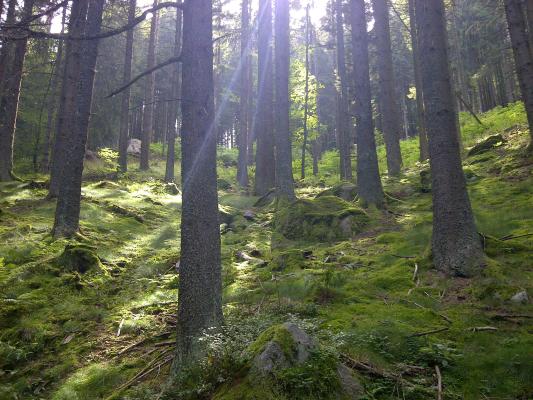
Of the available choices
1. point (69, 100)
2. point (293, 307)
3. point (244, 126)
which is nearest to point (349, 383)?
point (293, 307)

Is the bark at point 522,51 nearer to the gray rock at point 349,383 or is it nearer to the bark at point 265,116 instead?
the gray rock at point 349,383

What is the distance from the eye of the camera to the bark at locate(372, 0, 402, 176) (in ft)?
52.5

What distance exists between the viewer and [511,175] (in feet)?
33.4

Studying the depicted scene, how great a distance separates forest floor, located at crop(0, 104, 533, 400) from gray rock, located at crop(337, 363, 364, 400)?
80 mm

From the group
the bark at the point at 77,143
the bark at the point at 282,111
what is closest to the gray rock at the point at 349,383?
the bark at the point at 77,143

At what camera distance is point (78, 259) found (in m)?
7.71

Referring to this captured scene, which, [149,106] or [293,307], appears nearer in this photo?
[293,307]

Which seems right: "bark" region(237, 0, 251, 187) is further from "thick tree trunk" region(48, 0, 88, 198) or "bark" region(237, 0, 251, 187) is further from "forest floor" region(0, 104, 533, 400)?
"forest floor" region(0, 104, 533, 400)

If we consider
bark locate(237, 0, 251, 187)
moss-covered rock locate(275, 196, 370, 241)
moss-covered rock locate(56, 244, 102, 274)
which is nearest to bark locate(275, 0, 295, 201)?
moss-covered rock locate(275, 196, 370, 241)

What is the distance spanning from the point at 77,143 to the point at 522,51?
1117 centimetres

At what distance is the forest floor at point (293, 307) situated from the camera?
145 inches

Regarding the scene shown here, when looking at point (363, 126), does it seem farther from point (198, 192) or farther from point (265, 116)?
point (198, 192)

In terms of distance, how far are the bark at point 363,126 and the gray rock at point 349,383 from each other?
7.75 m

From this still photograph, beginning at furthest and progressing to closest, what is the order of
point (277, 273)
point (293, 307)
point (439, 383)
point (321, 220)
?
point (321, 220) → point (277, 273) → point (293, 307) → point (439, 383)
